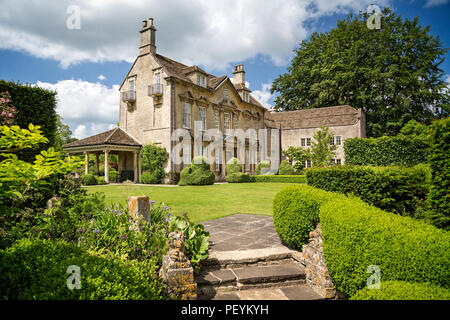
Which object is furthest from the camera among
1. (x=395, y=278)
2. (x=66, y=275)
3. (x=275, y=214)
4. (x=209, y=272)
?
(x=275, y=214)

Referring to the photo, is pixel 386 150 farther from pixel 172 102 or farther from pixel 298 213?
pixel 298 213

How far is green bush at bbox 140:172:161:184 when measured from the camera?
70.1ft

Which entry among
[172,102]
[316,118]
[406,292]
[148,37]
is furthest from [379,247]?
[316,118]

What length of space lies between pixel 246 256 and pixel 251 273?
368 millimetres

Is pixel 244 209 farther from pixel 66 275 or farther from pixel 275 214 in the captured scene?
pixel 66 275

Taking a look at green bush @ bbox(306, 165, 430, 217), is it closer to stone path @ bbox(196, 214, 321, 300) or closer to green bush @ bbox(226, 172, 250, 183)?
stone path @ bbox(196, 214, 321, 300)

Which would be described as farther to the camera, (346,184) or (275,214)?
(346,184)

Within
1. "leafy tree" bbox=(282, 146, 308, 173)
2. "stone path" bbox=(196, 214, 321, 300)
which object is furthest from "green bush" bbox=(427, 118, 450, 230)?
"leafy tree" bbox=(282, 146, 308, 173)

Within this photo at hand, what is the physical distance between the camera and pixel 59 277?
2.43 metres

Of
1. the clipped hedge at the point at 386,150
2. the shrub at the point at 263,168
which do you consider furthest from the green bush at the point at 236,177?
the clipped hedge at the point at 386,150

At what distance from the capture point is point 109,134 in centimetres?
2272

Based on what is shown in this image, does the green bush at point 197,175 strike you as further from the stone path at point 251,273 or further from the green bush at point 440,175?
the green bush at point 440,175

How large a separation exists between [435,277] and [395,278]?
1.23ft

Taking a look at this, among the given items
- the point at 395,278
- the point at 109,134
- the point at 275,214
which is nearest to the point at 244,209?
the point at 275,214
